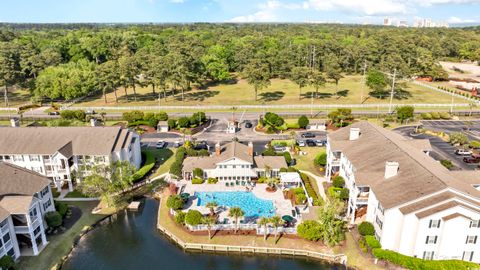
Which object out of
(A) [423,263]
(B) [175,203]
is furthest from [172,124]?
(A) [423,263]

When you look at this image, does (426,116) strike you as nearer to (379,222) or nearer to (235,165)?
(235,165)

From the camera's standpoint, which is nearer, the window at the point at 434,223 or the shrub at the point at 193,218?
the window at the point at 434,223

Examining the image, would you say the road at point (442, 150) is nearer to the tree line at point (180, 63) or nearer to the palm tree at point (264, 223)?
the tree line at point (180, 63)

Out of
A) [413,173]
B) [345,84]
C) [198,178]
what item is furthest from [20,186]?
[345,84]

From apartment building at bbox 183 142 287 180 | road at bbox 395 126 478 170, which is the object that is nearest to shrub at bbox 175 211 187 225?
apartment building at bbox 183 142 287 180

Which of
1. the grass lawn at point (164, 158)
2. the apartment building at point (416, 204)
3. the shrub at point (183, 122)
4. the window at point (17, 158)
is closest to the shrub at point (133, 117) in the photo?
the shrub at point (183, 122)

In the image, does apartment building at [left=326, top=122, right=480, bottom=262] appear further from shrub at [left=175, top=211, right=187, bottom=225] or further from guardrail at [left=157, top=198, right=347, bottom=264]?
shrub at [left=175, top=211, right=187, bottom=225]

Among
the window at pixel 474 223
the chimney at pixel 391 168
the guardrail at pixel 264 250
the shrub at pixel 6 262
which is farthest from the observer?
the chimney at pixel 391 168
